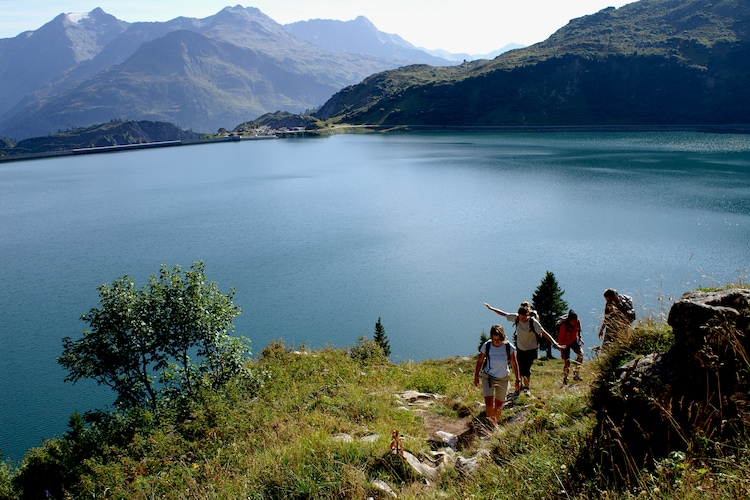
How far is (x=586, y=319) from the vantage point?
93.9ft

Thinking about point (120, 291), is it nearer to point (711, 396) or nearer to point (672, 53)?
point (711, 396)

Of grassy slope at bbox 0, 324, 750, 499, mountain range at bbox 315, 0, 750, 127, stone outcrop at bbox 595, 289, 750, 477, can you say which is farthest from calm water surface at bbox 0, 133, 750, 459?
mountain range at bbox 315, 0, 750, 127

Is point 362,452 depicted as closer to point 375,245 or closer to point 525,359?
point 525,359

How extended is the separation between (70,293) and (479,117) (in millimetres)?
177181

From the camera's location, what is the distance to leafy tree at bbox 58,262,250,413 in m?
14.6

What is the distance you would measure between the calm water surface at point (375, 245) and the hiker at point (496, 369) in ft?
7.23

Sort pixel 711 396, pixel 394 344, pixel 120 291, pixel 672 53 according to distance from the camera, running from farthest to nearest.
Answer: pixel 672 53
pixel 394 344
pixel 120 291
pixel 711 396

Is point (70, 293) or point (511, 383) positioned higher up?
point (511, 383)

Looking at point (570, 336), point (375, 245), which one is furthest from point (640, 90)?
point (570, 336)

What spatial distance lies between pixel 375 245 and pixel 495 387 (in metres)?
38.7

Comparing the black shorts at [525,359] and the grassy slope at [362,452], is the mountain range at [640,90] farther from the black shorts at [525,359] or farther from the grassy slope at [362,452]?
the grassy slope at [362,452]

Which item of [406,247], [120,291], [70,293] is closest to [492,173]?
[406,247]

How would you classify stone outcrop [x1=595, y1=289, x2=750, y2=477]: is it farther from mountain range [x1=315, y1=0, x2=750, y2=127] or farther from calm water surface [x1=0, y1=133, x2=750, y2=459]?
mountain range [x1=315, y1=0, x2=750, y2=127]

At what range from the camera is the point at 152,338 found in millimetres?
15234
